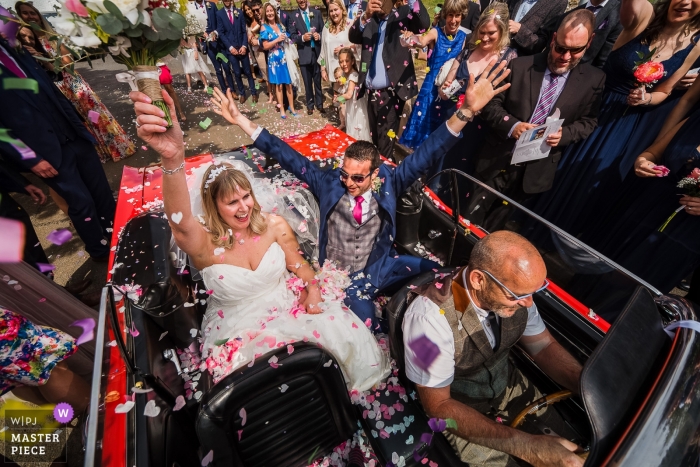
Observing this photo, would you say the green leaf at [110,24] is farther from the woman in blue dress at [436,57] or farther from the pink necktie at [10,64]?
the woman in blue dress at [436,57]

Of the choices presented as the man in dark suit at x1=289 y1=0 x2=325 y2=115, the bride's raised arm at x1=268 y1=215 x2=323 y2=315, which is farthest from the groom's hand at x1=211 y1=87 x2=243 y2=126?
the man in dark suit at x1=289 y1=0 x2=325 y2=115

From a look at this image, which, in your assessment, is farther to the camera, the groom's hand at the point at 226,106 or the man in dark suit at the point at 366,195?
the groom's hand at the point at 226,106

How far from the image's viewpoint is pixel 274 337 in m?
2.06

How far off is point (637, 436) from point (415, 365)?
86 centimetres

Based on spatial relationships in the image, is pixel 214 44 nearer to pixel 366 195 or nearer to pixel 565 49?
pixel 366 195

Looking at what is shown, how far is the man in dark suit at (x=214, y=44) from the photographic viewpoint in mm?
6875

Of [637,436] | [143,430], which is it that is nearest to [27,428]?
[143,430]

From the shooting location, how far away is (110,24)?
3.88 feet

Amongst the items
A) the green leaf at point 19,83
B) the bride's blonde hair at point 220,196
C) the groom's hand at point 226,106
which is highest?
the green leaf at point 19,83

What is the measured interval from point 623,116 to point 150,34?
13.5 ft

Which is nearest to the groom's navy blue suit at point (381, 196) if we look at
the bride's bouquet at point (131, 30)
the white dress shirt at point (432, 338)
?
the white dress shirt at point (432, 338)

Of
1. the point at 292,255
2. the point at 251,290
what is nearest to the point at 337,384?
the point at 251,290

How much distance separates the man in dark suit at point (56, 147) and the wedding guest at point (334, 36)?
4004 millimetres

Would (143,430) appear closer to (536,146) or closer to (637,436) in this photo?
(637,436)
